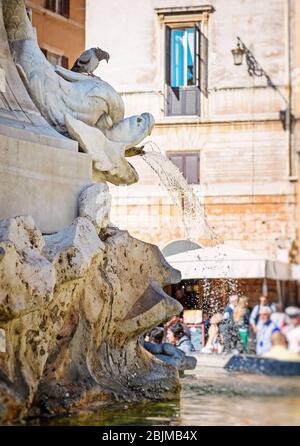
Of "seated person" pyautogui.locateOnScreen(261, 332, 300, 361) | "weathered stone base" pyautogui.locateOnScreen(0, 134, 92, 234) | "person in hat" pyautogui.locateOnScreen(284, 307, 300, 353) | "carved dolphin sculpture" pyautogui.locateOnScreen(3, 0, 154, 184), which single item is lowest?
"seated person" pyautogui.locateOnScreen(261, 332, 300, 361)

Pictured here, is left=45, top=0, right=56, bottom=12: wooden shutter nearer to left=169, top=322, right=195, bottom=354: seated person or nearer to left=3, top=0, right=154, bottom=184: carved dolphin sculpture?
left=169, top=322, right=195, bottom=354: seated person

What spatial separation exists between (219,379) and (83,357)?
2.56 meters

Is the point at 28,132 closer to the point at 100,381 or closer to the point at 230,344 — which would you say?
the point at 100,381

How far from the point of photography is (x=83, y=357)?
5.91m

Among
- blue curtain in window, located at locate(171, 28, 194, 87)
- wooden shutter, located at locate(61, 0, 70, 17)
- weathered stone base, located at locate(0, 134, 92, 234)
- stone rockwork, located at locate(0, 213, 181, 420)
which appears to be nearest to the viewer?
stone rockwork, located at locate(0, 213, 181, 420)

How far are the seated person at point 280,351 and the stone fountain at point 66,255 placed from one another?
4.16m

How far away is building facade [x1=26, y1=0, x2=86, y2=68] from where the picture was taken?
1852cm

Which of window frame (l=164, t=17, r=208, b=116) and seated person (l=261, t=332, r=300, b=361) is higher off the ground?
A: window frame (l=164, t=17, r=208, b=116)

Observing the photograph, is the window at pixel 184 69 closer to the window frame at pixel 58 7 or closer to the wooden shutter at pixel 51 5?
the window frame at pixel 58 7

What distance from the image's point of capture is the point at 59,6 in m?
19.3

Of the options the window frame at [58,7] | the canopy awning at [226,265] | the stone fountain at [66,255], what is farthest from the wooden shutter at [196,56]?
the stone fountain at [66,255]

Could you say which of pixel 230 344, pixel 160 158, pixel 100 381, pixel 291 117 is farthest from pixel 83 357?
pixel 291 117

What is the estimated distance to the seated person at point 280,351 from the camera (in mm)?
10765

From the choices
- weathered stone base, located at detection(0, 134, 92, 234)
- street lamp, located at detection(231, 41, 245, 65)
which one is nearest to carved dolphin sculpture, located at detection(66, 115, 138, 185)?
weathered stone base, located at detection(0, 134, 92, 234)
